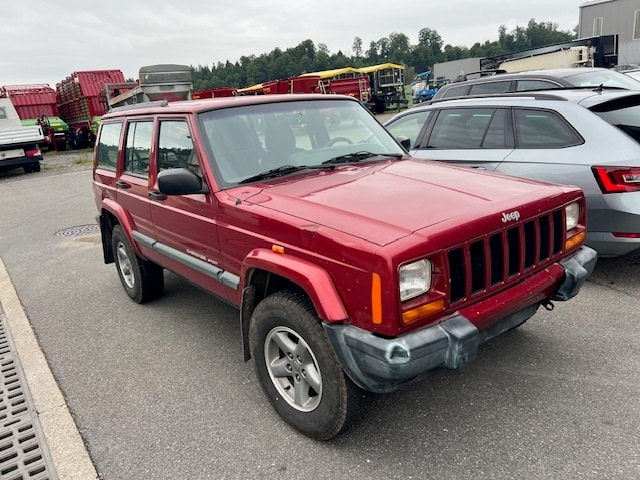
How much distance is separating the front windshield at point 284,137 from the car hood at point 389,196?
0.62 ft

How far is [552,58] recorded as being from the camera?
16.3m

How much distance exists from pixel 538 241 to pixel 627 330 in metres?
1.58

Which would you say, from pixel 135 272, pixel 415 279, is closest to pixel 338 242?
pixel 415 279

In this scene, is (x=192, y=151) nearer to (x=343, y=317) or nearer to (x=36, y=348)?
(x=343, y=317)

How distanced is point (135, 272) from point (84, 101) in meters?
21.3

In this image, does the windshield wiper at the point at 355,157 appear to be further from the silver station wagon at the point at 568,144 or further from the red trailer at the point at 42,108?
the red trailer at the point at 42,108

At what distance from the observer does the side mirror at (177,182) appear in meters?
3.02

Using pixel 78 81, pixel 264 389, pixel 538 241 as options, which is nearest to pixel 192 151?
pixel 264 389

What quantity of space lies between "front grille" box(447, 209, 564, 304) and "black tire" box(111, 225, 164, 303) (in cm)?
331

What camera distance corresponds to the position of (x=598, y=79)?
8.26 m

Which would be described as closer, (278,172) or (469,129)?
(278,172)

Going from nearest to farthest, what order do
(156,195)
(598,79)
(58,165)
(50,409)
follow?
(50,409) → (156,195) → (598,79) → (58,165)

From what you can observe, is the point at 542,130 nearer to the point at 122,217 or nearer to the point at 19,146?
the point at 122,217

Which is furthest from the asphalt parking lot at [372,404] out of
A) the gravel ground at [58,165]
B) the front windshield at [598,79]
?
the gravel ground at [58,165]
